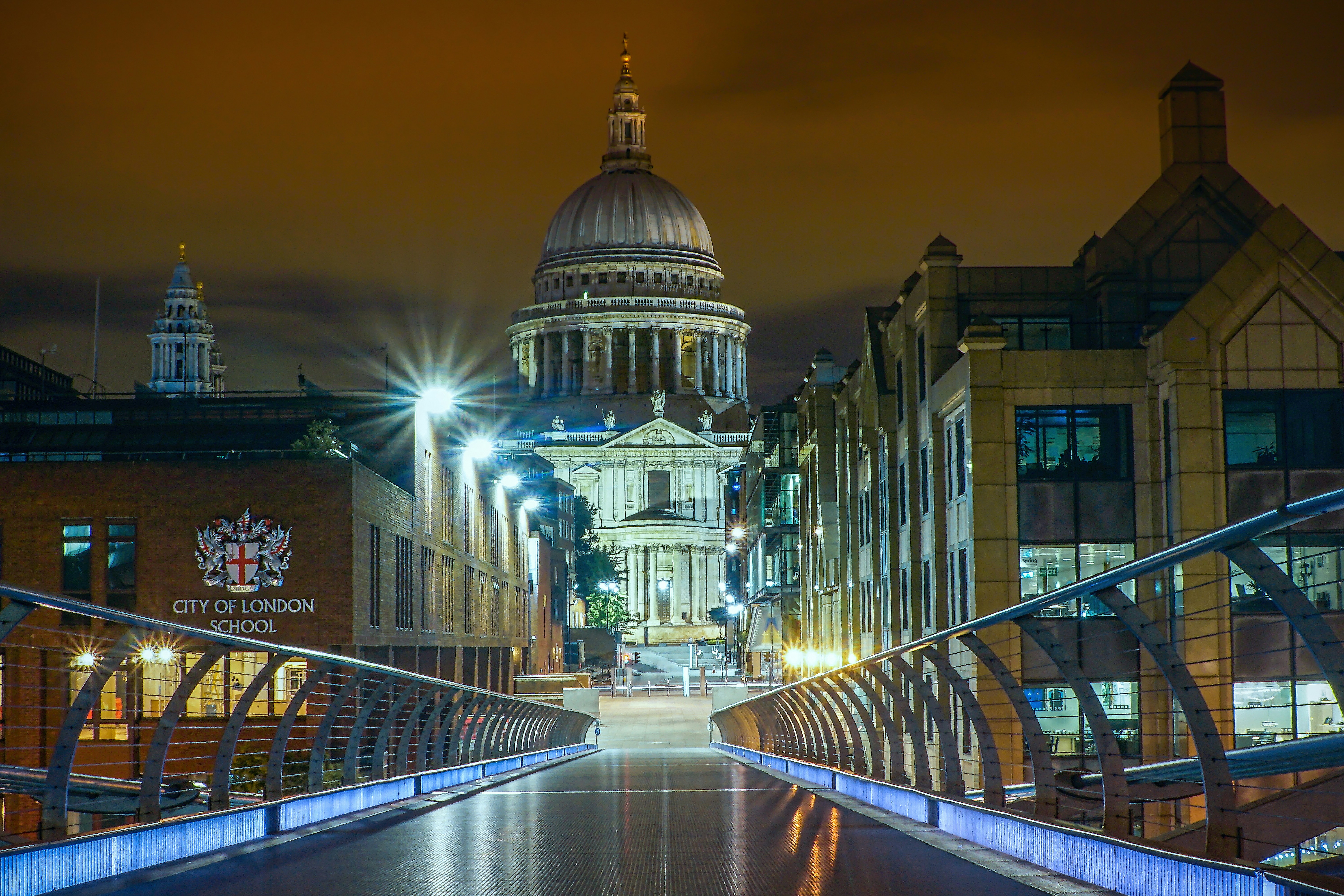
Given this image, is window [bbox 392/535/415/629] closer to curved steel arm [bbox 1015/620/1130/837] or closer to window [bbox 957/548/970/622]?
window [bbox 957/548/970/622]

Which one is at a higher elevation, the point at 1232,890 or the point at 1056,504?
the point at 1056,504

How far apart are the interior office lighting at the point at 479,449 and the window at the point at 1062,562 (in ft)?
100

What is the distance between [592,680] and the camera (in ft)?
358

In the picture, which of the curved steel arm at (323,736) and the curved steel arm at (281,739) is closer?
the curved steel arm at (281,739)

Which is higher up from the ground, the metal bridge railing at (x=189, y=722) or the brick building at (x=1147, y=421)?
the brick building at (x=1147, y=421)

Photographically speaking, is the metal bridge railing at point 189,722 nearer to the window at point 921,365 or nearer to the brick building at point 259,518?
the brick building at point 259,518

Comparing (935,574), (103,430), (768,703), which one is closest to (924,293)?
(935,574)

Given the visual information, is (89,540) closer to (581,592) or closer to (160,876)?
(160,876)

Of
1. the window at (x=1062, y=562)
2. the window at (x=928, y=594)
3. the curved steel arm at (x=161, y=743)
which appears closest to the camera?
the curved steel arm at (x=161, y=743)

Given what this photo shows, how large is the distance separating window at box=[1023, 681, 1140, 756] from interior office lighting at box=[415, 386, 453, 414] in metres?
24.4

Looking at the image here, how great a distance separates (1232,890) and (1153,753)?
3149 centimetres

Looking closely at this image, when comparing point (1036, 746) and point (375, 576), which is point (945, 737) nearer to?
point (1036, 746)

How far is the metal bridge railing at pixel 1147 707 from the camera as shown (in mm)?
8328

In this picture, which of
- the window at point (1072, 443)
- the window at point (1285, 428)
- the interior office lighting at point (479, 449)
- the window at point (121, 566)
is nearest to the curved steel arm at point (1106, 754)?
the window at point (1285, 428)
